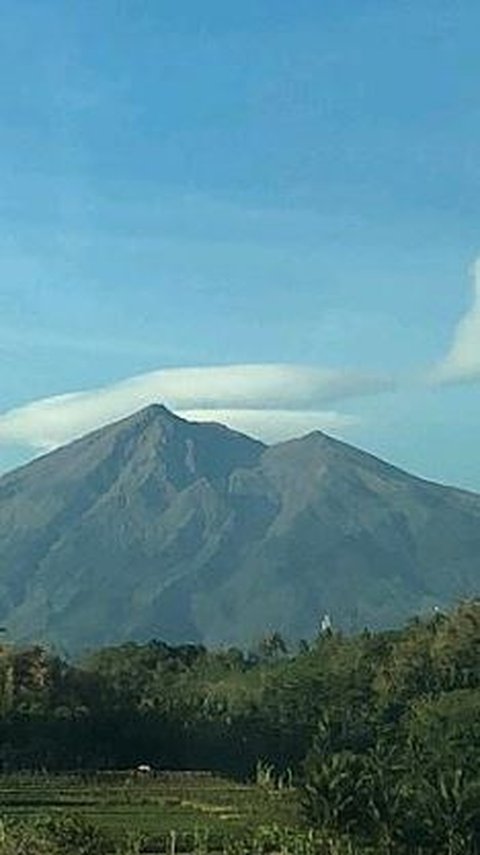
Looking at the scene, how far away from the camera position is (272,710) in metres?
78.6

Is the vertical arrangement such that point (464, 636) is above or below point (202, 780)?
above

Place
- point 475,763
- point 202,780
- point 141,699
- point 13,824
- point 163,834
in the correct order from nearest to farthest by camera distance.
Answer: point 13,824 < point 163,834 < point 475,763 < point 202,780 < point 141,699

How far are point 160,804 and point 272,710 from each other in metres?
25.8

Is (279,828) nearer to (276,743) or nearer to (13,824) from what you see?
(13,824)

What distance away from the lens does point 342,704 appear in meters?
78.9

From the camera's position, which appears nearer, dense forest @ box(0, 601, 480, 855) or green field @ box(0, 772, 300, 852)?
green field @ box(0, 772, 300, 852)

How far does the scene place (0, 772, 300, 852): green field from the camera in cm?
4228

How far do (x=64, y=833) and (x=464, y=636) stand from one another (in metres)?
50.5

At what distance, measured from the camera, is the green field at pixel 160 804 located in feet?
139

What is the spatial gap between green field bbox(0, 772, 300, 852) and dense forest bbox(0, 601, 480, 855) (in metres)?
2.17

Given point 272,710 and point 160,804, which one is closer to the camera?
point 160,804

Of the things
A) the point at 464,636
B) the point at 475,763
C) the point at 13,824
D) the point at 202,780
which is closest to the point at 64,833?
the point at 13,824

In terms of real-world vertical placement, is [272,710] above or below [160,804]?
above

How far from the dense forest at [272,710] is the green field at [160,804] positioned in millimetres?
2170
